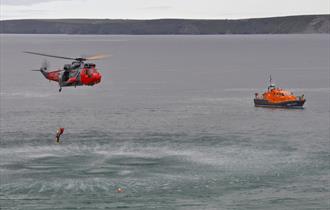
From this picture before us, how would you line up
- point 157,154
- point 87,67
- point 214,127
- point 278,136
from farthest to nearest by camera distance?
point 214,127 → point 278,136 → point 157,154 → point 87,67

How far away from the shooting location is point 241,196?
108188 millimetres

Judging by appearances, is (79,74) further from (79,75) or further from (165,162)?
(165,162)

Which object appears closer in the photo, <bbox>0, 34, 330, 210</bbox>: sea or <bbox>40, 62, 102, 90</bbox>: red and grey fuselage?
<bbox>40, 62, 102, 90</bbox>: red and grey fuselage

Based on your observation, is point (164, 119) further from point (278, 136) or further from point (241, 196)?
point (241, 196)

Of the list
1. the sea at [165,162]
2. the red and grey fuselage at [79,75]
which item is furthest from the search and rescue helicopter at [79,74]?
the sea at [165,162]

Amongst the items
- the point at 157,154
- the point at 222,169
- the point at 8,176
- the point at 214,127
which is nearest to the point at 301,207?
the point at 222,169

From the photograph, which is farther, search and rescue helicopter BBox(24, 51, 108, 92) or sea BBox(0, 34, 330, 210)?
sea BBox(0, 34, 330, 210)

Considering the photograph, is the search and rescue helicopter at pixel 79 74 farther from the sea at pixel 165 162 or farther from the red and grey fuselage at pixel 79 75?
the sea at pixel 165 162

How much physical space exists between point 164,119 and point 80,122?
22.2 meters

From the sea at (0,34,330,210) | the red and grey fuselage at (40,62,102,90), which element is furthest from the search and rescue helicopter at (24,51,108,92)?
the sea at (0,34,330,210)

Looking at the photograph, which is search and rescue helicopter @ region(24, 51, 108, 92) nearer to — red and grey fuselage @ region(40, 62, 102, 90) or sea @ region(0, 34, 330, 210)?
red and grey fuselage @ region(40, 62, 102, 90)

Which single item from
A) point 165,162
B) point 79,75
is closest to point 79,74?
point 79,75

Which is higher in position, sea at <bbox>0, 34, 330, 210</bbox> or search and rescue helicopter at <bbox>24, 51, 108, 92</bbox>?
search and rescue helicopter at <bbox>24, 51, 108, 92</bbox>

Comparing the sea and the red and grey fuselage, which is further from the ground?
the red and grey fuselage
